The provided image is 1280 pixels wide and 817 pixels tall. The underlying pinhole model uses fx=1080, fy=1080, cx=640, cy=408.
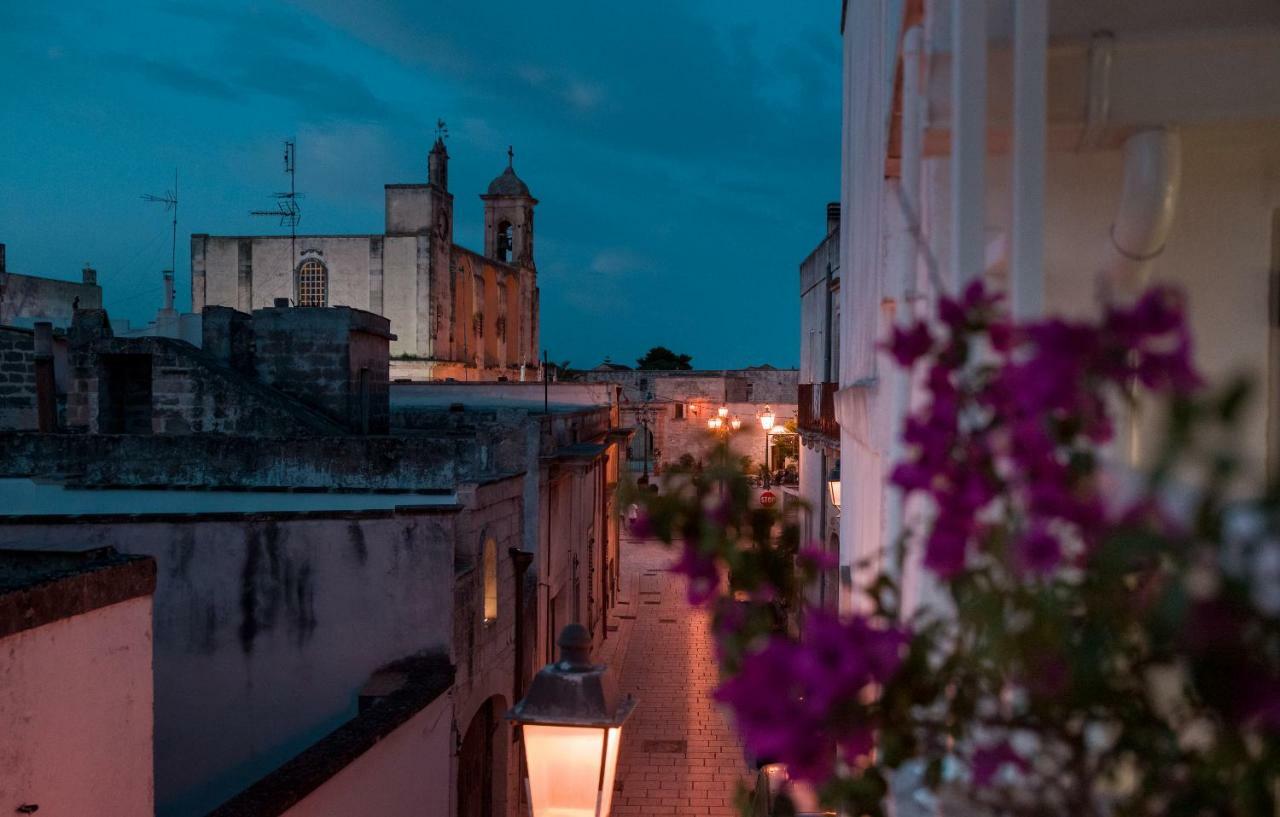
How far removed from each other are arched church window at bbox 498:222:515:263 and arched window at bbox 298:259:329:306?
435 inches

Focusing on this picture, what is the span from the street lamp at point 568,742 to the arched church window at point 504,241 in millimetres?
48329

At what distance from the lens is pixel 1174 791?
140cm

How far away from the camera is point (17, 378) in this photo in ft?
55.6

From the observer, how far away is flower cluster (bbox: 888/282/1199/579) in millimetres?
1276

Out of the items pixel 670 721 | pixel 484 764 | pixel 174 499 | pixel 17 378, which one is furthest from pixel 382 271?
pixel 484 764

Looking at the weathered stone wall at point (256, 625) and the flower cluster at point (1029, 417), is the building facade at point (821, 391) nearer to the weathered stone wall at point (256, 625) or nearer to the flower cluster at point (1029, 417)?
the weathered stone wall at point (256, 625)

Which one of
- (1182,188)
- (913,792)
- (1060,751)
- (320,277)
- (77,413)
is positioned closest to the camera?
(1060,751)

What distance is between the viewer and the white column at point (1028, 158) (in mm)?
2197

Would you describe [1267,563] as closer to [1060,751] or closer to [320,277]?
[1060,751]

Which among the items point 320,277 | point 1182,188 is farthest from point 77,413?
point 320,277

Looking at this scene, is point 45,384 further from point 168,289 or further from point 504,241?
point 504,241

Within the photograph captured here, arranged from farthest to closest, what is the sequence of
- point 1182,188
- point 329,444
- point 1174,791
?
1. point 329,444
2. point 1182,188
3. point 1174,791

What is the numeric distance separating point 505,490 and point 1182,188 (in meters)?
9.74

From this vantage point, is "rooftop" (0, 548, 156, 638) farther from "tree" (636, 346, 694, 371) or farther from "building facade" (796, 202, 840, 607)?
"tree" (636, 346, 694, 371)
